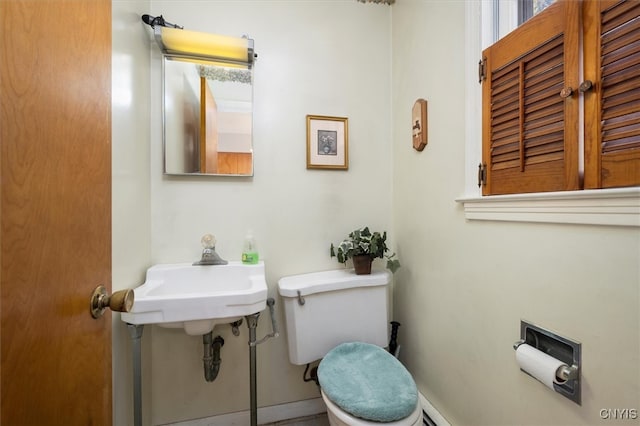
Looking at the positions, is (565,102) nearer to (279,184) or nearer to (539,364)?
(539,364)

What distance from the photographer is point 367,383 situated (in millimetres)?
976

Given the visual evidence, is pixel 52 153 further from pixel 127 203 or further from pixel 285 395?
pixel 285 395

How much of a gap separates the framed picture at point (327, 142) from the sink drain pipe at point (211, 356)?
101 centimetres

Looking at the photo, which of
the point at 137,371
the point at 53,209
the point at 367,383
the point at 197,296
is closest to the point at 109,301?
the point at 53,209

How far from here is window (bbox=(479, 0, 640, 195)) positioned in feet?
2.04

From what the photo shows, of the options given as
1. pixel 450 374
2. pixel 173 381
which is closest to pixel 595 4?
pixel 450 374

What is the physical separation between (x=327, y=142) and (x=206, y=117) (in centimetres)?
65

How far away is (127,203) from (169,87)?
2.10ft

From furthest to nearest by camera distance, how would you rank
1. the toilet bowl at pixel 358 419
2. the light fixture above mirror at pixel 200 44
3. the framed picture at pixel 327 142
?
the framed picture at pixel 327 142 < the light fixture above mirror at pixel 200 44 < the toilet bowl at pixel 358 419

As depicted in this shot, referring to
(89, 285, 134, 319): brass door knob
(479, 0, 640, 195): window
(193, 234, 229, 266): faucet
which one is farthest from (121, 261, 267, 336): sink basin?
(479, 0, 640, 195): window

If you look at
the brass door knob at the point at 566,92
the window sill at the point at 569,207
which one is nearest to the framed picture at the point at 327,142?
the window sill at the point at 569,207

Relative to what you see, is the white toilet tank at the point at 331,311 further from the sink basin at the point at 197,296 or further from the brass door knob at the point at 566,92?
the brass door knob at the point at 566,92

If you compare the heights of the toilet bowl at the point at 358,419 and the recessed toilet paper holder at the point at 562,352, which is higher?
the recessed toilet paper holder at the point at 562,352

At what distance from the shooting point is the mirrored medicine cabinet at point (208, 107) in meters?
1.28
